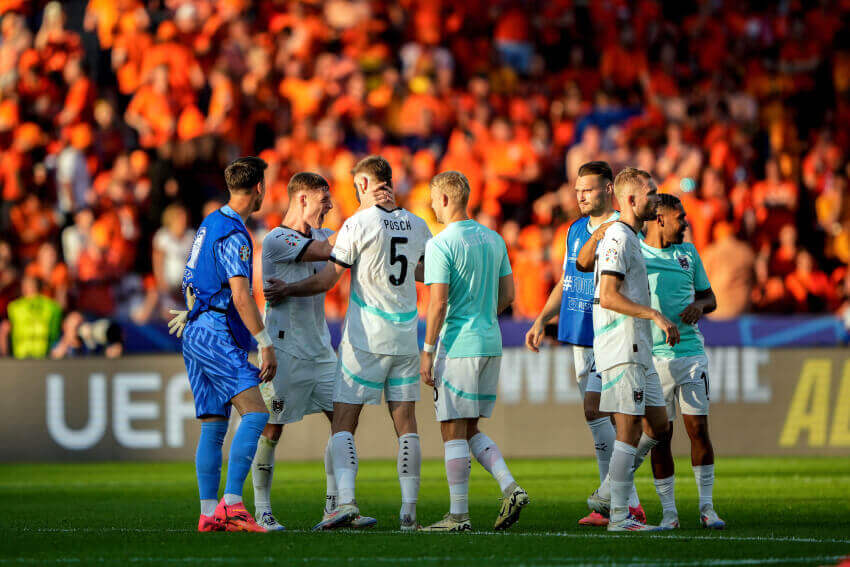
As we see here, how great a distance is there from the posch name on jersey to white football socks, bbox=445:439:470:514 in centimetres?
140

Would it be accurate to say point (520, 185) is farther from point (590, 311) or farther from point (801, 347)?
point (590, 311)

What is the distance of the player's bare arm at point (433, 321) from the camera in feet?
26.3

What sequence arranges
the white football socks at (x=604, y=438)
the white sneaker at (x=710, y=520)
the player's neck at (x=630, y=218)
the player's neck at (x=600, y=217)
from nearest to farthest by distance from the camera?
the player's neck at (x=630, y=218) < the white sneaker at (x=710, y=520) < the player's neck at (x=600, y=217) < the white football socks at (x=604, y=438)

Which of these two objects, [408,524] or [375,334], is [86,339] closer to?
[375,334]

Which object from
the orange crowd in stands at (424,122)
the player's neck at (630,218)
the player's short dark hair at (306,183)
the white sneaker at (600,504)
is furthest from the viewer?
the orange crowd in stands at (424,122)

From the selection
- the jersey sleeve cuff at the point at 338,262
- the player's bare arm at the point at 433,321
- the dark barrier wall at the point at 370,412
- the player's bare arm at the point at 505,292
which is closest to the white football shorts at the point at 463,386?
the player's bare arm at the point at 433,321

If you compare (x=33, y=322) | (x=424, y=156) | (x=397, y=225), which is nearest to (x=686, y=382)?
(x=397, y=225)

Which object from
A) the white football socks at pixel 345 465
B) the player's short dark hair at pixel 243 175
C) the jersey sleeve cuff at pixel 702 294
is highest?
the player's short dark hair at pixel 243 175

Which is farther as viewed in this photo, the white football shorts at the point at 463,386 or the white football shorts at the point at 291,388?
the white football shorts at the point at 291,388

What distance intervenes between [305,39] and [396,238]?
12173mm

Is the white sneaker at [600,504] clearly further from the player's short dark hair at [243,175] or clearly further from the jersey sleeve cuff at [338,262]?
the player's short dark hair at [243,175]

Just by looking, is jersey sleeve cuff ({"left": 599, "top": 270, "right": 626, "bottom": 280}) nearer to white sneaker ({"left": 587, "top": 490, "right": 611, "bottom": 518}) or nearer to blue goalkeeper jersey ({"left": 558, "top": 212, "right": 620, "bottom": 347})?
blue goalkeeper jersey ({"left": 558, "top": 212, "right": 620, "bottom": 347})

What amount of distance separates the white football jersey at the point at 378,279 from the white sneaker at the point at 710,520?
84.0 inches

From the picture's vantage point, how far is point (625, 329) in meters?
7.95
